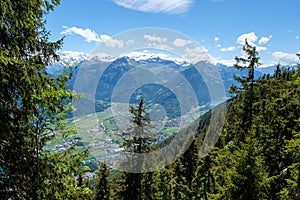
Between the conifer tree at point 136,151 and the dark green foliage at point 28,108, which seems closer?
the dark green foliage at point 28,108

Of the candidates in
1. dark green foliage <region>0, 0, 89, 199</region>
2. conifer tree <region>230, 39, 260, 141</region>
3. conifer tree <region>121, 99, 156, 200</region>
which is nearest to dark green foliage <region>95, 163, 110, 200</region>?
conifer tree <region>121, 99, 156, 200</region>

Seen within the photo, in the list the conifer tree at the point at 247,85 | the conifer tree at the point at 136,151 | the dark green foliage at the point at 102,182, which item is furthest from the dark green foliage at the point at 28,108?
the dark green foliage at the point at 102,182

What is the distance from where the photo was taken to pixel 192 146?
37.6 meters

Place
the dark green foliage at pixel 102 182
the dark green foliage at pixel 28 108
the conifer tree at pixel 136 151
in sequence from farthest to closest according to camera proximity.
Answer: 1. the dark green foliage at pixel 102 182
2. the conifer tree at pixel 136 151
3. the dark green foliage at pixel 28 108

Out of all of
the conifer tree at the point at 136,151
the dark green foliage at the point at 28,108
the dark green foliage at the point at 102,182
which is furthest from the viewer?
the dark green foliage at the point at 102,182

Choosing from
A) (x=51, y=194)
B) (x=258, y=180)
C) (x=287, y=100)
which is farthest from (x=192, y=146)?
(x=51, y=194)

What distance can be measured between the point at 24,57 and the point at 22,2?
4.92ft

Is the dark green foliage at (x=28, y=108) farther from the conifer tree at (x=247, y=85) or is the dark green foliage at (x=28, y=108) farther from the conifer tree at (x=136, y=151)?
the conifer tree at (x=247, y=85)

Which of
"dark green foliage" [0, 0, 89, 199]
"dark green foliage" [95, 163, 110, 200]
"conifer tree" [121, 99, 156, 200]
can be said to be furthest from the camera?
"dark green foliage" [95, 163, 110, 200]

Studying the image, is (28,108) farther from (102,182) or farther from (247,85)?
(102,182)

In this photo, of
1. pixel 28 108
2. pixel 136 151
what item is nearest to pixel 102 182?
pixel 136 151

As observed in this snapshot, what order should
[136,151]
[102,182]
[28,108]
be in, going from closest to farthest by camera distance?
[28,108]
[136,151]
[102,182]

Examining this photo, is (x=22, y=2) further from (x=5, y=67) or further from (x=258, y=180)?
(x=258, y=180)

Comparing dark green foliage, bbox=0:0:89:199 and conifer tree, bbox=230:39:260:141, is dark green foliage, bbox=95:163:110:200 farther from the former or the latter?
dark green foliage, bbox=0:0:89:199
